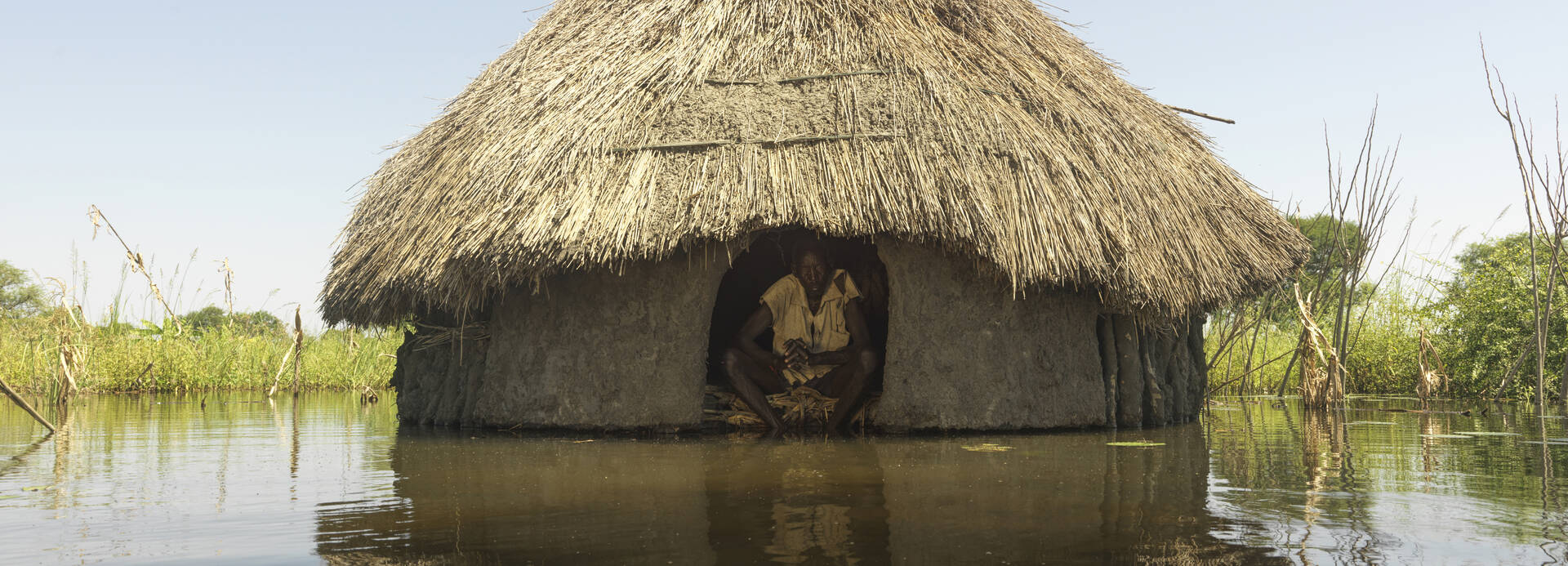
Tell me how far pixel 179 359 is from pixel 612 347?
7.14 metres

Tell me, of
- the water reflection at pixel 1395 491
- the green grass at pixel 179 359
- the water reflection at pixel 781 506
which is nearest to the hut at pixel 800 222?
the water reflection at pixel 781 506

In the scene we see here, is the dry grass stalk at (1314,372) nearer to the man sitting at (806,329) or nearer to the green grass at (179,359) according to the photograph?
the man sitting at (806,329)

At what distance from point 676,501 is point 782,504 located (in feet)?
1.26

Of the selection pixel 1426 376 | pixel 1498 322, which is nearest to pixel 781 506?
pixel 1426 376

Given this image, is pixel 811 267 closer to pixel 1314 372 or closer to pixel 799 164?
pixel 799 164

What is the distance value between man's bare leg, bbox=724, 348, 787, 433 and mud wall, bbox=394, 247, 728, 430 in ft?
1.41

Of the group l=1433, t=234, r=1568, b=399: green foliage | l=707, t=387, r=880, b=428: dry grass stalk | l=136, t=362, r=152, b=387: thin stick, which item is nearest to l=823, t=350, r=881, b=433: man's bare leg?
l=707, t=387, r=880, b=428: dry grass stalk

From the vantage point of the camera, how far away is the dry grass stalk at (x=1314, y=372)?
28.7 ft

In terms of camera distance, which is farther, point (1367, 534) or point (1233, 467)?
point (1233, 467)

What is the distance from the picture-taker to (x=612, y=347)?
6547 millimetres

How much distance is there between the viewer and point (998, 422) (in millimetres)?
6422

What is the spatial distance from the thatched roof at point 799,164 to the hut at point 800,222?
2 centimetres

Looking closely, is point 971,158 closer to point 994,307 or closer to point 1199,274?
point 994,307

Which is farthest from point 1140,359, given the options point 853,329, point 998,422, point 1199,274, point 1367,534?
point 1367,534
